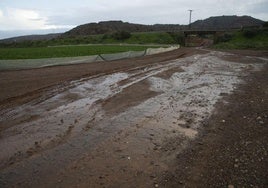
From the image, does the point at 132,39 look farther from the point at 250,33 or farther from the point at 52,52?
the point at 52,52

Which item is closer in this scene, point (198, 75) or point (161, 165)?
point (161, 165)

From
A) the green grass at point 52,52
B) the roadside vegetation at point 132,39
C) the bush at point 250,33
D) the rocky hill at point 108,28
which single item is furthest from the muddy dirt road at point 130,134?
the rocky hill at point 108,28

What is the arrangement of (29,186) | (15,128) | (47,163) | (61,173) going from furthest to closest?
(15,128) < (47,163) < (61,173) < (29,186)

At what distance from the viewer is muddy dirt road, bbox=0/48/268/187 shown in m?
5.04

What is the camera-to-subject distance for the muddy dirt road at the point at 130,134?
5039 millimetres

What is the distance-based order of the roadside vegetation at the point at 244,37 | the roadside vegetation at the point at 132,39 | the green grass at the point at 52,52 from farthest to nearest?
the roadside vegetation at the point at 132,39, the roadside vegetation at the point at 244,37, the green grass at the point at 52,52

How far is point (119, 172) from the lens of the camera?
5.17 meters

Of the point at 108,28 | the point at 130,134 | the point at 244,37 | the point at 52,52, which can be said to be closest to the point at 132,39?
the point at 244,37

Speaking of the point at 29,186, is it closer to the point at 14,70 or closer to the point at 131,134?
the point at 131,134

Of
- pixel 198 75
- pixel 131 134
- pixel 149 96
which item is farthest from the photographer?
pixel 198 75

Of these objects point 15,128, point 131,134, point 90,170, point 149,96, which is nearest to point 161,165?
point 90,170

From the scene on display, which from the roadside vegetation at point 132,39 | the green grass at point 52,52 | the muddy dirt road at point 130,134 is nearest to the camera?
the muddy dirt road at point 130,134

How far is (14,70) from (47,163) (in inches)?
570

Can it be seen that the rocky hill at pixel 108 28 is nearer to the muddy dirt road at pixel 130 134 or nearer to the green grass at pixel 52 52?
the green grass at pixel 52 52
